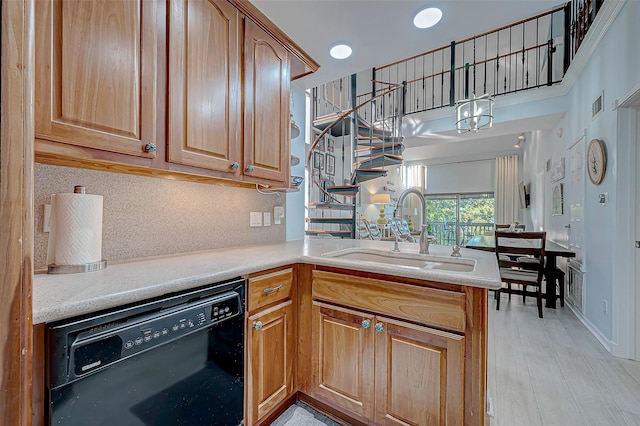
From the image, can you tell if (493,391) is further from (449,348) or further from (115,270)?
(115,270)

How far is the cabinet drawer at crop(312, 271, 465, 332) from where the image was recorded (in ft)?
3.88

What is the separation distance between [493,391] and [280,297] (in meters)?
1.58

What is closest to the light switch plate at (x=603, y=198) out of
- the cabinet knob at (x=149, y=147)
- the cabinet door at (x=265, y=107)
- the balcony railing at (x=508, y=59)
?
the balcony railing at (x=508, y=59)

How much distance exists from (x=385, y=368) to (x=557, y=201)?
4387mm

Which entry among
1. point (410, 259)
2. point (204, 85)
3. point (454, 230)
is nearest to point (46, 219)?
point (204, 85)

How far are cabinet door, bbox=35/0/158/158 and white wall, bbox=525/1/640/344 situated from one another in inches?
125

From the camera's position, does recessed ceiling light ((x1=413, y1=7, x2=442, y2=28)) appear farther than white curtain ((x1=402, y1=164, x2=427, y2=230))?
No

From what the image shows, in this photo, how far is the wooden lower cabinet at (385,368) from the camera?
1195 mm

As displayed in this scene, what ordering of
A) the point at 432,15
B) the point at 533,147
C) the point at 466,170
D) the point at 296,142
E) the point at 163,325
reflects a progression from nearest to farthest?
the point at 163,325
the point at 432,15
the point at 296,142
the point at 533,147
the point at 466,170

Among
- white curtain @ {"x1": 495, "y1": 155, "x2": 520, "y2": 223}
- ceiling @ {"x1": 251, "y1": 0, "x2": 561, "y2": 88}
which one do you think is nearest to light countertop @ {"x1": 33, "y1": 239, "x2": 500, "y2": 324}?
ceiling @ {"x1": 251, "y1": 0, "x2": 561, "y2": 88}

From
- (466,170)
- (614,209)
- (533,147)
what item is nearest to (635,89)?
(614,209)

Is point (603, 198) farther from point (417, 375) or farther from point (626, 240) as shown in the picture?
point (417, 375)

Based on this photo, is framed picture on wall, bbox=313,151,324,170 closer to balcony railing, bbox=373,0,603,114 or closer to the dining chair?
balcony railing, bbox=373,0,603,114

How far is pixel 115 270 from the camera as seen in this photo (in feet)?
3.86
